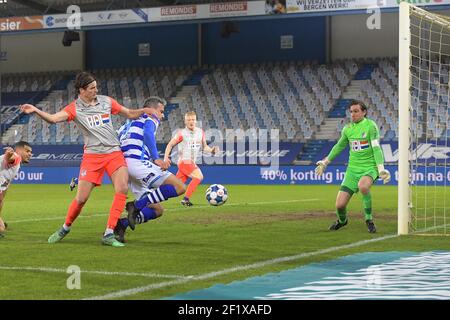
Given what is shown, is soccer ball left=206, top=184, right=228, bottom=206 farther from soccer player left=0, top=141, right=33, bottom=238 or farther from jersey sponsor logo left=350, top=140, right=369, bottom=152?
soccer player left=0, top=141, right=33, bottom=238

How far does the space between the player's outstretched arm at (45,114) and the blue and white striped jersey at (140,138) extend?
1116 mm

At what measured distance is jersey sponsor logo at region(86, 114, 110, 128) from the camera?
9.09m

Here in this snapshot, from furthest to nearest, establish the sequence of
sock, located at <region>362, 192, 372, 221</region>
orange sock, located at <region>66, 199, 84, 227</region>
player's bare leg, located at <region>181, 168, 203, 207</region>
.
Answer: player's bare leg, located at <region>181, 168, 203, 207</region> < sock, located at <region>362, 192, 372, 221</region> < orange sock, located at <region>66, 199, 84, 227</region>

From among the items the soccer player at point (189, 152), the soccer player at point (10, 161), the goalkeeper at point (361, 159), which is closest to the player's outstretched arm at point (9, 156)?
the soccer player at point (10, 161)

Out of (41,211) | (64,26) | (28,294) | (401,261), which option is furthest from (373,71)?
(28,294)

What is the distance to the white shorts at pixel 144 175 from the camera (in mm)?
9758

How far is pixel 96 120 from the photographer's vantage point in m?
9.14

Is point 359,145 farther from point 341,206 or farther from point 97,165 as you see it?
point 97,165

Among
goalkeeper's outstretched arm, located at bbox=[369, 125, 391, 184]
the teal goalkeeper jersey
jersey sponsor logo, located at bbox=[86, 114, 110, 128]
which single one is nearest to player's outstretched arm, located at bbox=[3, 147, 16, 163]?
jersey sponsor logo, located at bbox=[86, 114, 110, 128]

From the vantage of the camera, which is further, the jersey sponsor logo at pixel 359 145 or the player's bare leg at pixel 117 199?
the jersey sponsor logo at pixel 359 145

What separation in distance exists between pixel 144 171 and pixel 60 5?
32257 mm

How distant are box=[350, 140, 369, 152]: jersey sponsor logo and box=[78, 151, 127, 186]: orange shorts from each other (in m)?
3.68

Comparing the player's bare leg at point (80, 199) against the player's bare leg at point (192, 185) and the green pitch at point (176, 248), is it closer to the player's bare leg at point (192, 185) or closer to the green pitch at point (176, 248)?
the green pitch at point (176, 248)
